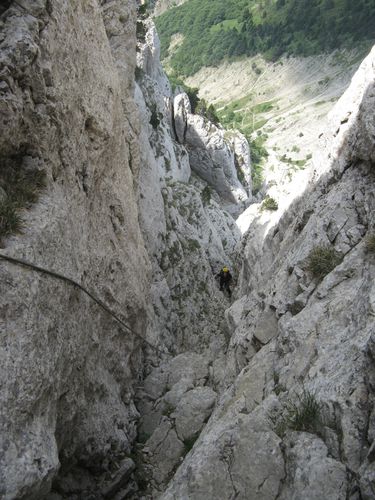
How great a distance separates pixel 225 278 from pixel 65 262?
21798 mm

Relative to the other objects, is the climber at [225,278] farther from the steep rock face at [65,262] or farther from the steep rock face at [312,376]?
the steep rock face at [312,376]

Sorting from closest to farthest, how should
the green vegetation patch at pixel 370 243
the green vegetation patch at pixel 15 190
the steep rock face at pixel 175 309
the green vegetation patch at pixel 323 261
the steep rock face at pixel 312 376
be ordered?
1. the steep rock face at pixel 312 376
2. the green vegetation patch at pixel 15 190
3. the green vegetation patch at pixel 370 243
4. the green vegetation patch at pixel 323 261
5. the steep rock face at pixel 175 309

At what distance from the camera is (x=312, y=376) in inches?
369

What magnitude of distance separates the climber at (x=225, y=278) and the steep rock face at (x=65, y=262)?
13223 mm

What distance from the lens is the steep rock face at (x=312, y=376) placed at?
7574 millimetres

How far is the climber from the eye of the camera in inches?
1266

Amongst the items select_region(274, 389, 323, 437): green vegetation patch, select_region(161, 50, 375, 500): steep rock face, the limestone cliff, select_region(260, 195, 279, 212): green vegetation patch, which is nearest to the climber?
select_region(260, 195, 279, 212): green vegetation patch

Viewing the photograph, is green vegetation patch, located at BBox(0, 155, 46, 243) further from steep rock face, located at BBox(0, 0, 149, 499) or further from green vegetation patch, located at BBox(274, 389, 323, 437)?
green vegetation patch, located at BBox(274, 389, 323, 437)

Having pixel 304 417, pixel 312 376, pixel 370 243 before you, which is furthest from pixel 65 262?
pixel 370 243

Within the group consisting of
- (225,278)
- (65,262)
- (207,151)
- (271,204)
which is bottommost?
(225,278)

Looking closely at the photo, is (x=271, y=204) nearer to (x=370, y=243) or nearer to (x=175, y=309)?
(x=175, y=309)

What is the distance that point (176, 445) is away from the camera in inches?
589

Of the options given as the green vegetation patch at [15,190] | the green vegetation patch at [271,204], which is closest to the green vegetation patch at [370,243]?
the green vegetation patch at [15,190]

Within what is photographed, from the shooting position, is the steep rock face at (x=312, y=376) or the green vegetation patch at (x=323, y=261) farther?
the green vegetation patch at (x=323, y=261)
